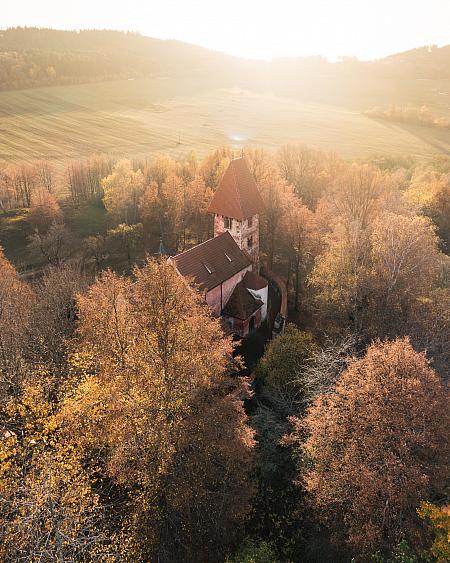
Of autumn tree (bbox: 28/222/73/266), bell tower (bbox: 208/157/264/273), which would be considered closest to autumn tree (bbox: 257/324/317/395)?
bell tower (bbox: 208/157/264/273)

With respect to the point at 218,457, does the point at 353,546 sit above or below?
below

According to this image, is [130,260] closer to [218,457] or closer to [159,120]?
[218,457]

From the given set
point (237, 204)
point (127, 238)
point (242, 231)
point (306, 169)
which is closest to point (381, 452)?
point (242, 231)

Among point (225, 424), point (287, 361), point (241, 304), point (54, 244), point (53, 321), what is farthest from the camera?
point (54, 244)

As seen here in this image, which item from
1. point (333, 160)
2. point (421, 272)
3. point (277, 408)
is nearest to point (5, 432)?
point (277, 408)

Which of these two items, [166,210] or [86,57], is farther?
[86,57]

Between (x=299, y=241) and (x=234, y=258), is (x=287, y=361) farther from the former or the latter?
(x=299, y=241)

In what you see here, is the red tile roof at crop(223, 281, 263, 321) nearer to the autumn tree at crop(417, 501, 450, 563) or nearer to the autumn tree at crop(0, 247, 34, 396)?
the autumn tree at crop(0, 247, 34, 396)
